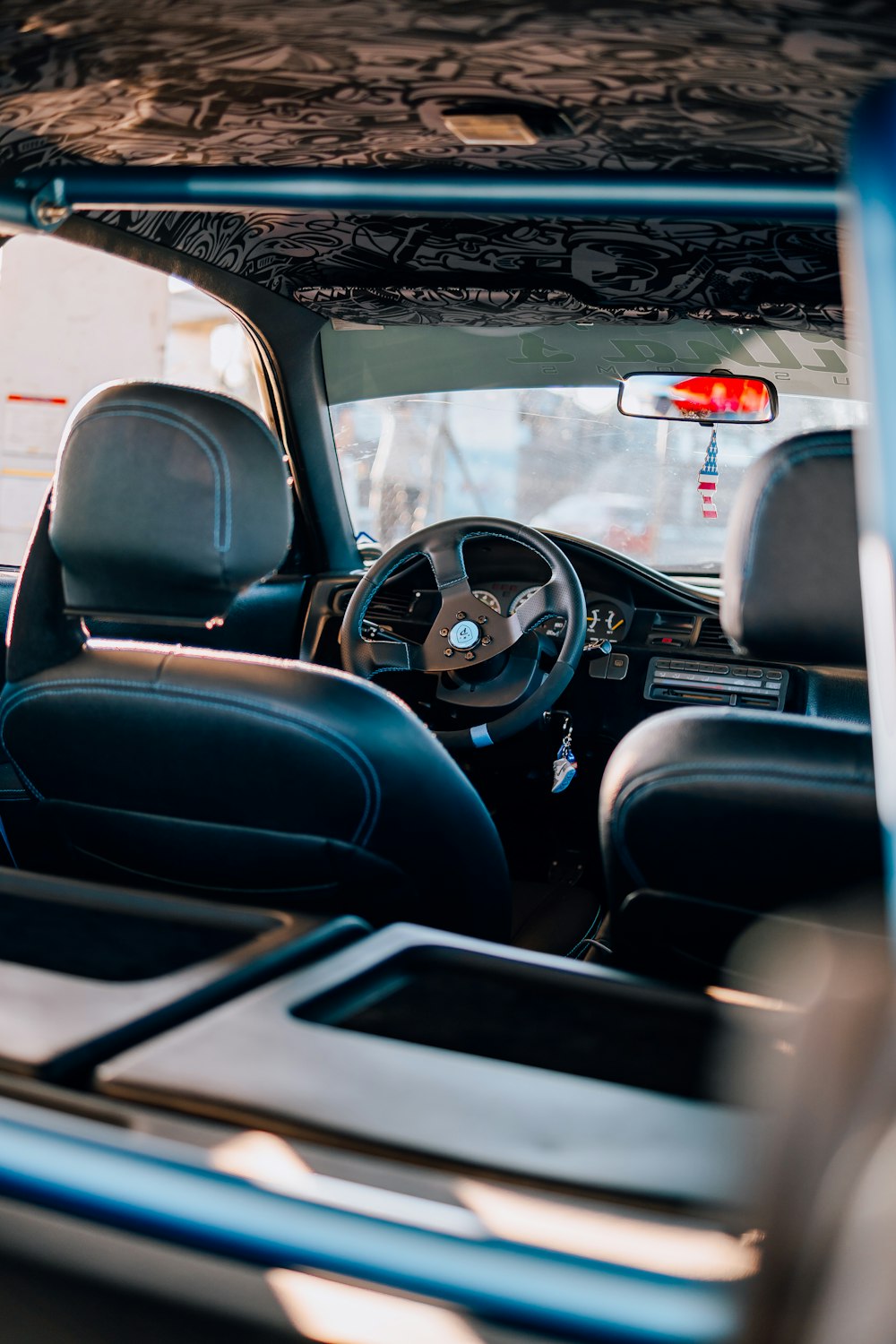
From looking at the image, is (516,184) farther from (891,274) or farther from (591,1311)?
(591,1311)

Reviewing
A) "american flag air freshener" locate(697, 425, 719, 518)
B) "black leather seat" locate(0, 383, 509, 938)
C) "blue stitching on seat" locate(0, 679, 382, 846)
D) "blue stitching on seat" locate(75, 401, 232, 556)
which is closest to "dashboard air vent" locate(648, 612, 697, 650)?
"american flag air freshener" locate(697, 425, 719, 518)

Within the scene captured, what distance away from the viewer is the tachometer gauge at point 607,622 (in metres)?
3.55

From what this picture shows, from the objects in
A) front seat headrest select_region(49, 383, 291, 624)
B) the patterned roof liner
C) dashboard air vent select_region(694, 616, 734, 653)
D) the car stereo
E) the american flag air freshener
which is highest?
the patterned roof liner

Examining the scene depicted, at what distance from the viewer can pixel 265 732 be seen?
1768mm

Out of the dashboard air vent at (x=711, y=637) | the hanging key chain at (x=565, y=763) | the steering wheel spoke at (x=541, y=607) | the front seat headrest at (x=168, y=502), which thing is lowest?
the hanging key chain at (x=565, y=763)

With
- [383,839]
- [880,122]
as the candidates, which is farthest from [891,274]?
[383,839]

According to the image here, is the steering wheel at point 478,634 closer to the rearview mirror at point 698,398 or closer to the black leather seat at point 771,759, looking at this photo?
the rearview mirror at point 698,398

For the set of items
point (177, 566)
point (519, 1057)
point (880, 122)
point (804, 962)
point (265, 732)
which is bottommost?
point (804, 962)

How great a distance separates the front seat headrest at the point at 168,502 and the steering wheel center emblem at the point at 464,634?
1563mm

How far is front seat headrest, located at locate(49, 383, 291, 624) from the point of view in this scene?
1.74m

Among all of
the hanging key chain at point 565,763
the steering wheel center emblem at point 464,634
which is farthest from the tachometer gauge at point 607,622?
the steering wheel center emblem at point 464,634

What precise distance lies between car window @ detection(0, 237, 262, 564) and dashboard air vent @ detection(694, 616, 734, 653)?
2.53 m

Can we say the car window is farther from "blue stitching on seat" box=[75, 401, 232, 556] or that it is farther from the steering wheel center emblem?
"blue stitching on seat" box=[75, 401, 232, 556]

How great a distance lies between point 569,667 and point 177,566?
1549 millimetres
